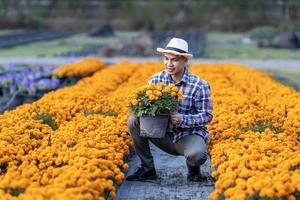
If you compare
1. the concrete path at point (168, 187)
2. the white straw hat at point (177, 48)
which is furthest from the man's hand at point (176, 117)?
the concrete path at point (168, 187)

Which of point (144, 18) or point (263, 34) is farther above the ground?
point (263, 34)

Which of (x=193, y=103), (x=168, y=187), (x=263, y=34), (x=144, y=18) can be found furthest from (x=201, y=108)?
(x=144, y=18)

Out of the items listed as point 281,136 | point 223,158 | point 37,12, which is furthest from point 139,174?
point 37,12

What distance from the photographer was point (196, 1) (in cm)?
5419

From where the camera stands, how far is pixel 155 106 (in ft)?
16.5

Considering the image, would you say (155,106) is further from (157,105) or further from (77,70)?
(77,70)

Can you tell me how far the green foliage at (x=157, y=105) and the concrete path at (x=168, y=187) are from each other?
0.70 meters

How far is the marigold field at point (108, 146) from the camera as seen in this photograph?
4.01m

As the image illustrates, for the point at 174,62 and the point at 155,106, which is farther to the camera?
the point at 174,62

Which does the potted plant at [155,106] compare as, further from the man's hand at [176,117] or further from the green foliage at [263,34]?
the green foliage at [263,34]

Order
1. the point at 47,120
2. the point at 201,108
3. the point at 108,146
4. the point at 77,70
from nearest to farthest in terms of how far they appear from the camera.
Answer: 1. the point at 108,146
2. the point at 201,108
3. the point at 47,120
4. the point at 77,70

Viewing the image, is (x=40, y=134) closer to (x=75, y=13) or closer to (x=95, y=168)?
(x=95, y=168)

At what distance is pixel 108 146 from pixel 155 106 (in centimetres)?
54

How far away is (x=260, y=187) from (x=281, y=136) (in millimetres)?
1531
